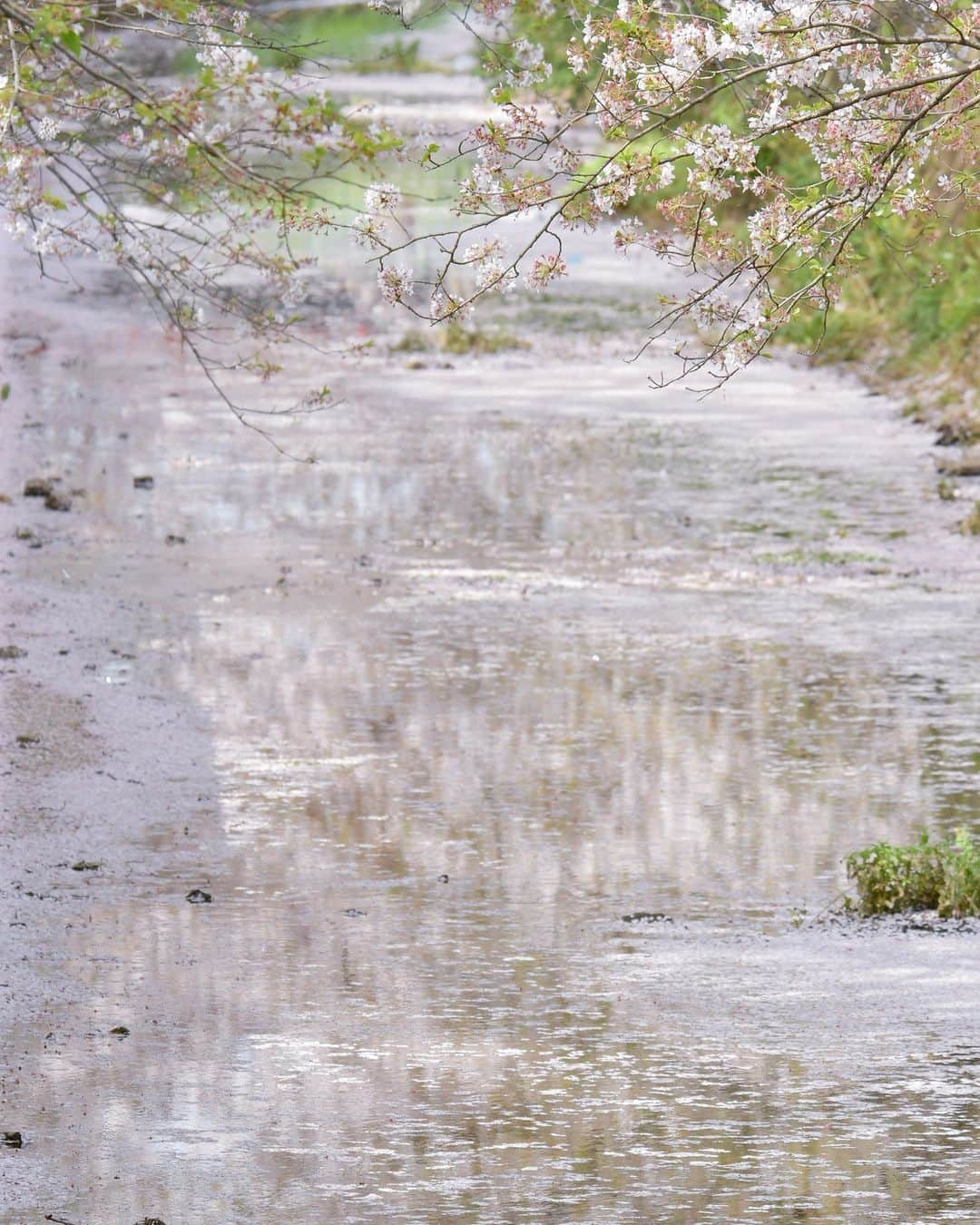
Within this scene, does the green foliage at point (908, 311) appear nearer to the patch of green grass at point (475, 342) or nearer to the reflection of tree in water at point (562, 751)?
the patch of green grass at point (475, 342)

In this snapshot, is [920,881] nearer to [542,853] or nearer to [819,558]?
[542,853]

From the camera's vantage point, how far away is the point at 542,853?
9484mm

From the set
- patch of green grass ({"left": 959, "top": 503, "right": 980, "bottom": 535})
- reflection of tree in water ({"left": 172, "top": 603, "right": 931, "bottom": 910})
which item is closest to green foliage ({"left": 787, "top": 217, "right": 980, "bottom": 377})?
patch of green grass ({"left": 959, "top": 503, "right": 980, "bottom": 535})

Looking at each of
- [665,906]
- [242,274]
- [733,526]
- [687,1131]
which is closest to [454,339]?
[242,274]

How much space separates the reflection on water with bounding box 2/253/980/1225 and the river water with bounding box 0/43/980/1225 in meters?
0.02

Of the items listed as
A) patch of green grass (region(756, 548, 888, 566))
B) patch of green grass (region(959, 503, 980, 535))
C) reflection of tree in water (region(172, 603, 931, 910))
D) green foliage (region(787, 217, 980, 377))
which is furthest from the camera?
green foliage (region(787, 217, 980, 377))

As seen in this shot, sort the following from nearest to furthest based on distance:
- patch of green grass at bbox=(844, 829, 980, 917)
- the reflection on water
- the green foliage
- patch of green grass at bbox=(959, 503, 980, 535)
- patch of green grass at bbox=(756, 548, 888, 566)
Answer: the reflection on water → patch of green grass at bbox=(844, 829, 980, 917) → patch of green grass at bbox=(756, 548, 888, 566) → patch of green grass at bbox=(959, 503, 980, 535) → the green foliage

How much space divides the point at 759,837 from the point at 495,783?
4.22ft

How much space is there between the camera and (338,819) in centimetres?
992

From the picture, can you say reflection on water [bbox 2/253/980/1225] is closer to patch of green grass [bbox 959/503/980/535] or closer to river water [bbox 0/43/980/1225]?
river water [bbox 0/43/980/1225]

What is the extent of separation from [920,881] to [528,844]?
162 centimetres

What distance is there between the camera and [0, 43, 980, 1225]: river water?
6465 millimetres

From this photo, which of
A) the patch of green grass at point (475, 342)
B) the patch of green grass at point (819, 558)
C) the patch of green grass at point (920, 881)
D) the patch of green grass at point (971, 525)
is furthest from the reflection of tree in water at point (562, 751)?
the patch of green grass at point (475, 342)

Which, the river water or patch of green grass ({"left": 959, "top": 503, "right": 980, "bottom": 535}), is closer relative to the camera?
the river water
